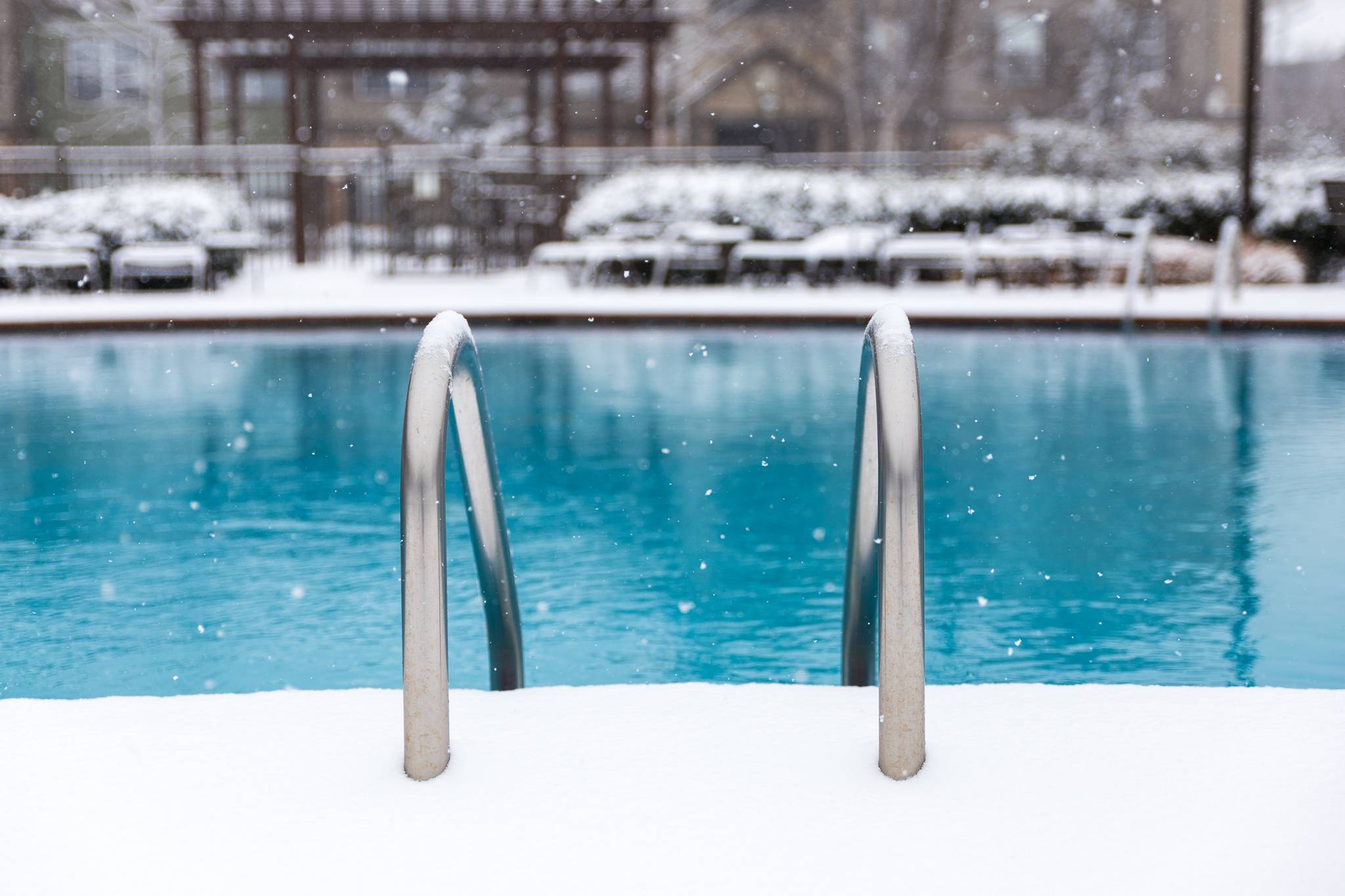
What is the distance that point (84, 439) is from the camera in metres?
8.15

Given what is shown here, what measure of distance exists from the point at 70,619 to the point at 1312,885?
14.0 ft

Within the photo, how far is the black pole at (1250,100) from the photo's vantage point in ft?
51.6

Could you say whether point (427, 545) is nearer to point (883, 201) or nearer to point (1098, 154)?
point (883, 201)

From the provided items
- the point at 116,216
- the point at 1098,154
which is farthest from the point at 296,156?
the point at 1098,154

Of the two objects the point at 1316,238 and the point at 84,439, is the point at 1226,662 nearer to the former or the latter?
the point at 84,439

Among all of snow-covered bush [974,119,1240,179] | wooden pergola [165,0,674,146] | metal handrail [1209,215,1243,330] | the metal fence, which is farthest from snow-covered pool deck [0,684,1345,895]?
snow-covered bush [974,119,1240,179]

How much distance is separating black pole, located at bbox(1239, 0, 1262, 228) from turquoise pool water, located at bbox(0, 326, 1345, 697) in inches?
235

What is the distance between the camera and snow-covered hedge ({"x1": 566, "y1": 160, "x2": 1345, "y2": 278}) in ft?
55.6

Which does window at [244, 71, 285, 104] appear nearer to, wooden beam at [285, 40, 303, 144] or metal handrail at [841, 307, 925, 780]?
wooden beam at [285, 40, 303, 144]

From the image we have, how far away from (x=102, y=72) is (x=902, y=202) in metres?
27.5

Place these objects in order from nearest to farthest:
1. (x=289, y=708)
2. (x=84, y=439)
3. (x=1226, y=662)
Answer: (x=289, y=708) < (x=1226, y=662) < (x=84, y=439)

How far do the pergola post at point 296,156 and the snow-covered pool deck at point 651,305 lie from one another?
2.32 metres

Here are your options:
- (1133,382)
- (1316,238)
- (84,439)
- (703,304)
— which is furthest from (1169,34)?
(84,439)

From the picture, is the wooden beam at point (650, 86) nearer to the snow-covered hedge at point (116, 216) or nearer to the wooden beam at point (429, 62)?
the wooden beam at point (429, 62)
